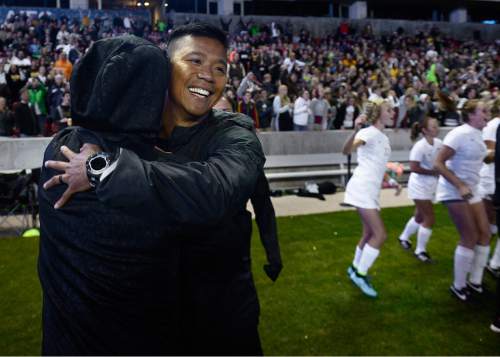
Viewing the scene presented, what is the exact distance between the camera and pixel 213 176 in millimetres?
1288

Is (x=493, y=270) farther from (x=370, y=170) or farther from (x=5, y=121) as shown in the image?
(x=5, y=121)

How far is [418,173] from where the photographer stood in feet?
19.5

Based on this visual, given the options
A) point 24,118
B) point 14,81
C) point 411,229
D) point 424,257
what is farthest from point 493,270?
point 14,81

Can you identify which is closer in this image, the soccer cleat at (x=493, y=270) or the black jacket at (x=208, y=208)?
the black jacket at (x=208, y=208)

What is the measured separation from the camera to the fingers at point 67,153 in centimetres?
132

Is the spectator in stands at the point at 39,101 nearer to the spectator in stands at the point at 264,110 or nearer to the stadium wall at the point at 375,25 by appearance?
the spectator in stands at the point at 264,110

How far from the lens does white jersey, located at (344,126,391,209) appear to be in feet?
16.5

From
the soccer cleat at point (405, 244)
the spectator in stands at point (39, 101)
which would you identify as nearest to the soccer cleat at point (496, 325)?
the soccer cleat at point (405, 244)

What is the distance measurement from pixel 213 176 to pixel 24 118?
35.7 feet

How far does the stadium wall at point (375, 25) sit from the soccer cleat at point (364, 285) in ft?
67.8

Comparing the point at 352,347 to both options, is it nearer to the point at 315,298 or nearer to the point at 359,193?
the point at 315,298

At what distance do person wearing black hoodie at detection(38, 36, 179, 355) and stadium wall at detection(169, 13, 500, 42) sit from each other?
76.7 feet

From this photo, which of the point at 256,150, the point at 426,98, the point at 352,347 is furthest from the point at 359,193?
the point at 426,98

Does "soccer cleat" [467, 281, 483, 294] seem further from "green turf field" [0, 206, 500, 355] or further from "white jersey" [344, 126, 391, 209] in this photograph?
"white jersey" [344, 126, 391, 209]
